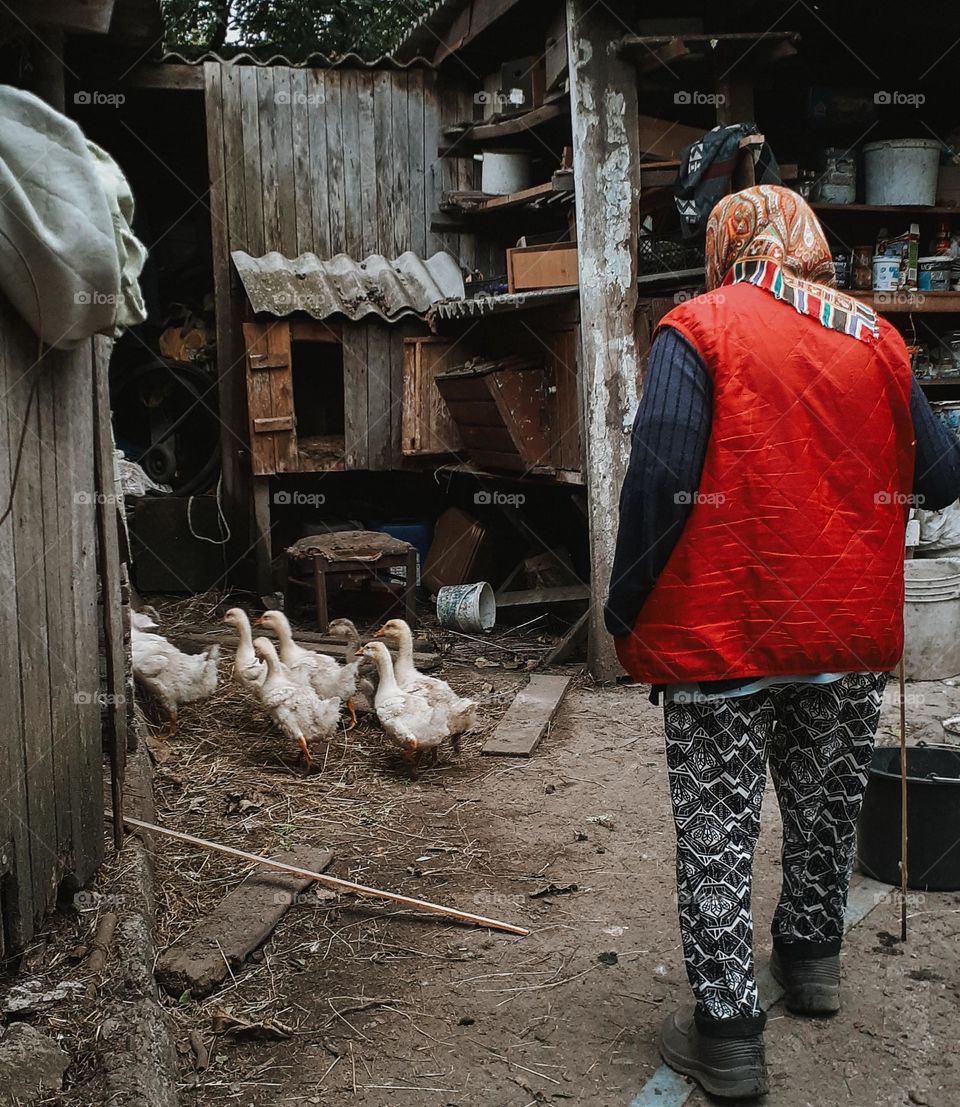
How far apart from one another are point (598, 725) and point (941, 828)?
264cm

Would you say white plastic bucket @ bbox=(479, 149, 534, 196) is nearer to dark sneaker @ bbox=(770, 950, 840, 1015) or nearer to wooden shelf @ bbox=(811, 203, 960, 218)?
wooden shelf @ bbox=(811, 203, 960, 218)

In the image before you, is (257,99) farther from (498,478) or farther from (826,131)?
(826,131)

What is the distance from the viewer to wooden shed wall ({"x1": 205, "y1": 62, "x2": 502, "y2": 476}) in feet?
31.3

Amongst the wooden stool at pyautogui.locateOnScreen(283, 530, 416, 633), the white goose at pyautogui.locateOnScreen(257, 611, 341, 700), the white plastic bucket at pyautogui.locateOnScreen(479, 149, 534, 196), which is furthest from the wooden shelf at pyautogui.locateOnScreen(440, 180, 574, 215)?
the white goose at pyautogui.locateOnScreen(257, 611, 341, 700)

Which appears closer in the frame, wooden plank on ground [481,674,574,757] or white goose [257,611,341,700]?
wooden plank on ground [481,674,574,757]

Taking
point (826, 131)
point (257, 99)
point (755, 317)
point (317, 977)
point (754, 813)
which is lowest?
point (317, 977)

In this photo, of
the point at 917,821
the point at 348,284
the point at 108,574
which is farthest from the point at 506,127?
the point at 917,821

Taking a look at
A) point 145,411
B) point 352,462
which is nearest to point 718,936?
point 352,462

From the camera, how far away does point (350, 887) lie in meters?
4.14

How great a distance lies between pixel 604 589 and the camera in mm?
7414

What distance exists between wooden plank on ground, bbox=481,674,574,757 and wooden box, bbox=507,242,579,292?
2.64m

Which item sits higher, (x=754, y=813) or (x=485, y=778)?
(x=754, y=813)

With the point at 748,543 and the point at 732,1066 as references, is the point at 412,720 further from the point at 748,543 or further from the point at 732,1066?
the point at 748,543

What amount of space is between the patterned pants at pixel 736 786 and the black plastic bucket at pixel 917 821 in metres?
1.00
